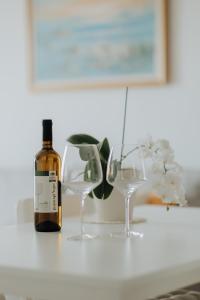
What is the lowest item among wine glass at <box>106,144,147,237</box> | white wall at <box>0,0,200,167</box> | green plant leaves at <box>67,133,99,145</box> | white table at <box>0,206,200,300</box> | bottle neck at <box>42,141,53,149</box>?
white table at <box>0,206,200,300</box>

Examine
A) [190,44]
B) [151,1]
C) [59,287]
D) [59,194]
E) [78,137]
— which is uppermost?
[151,1]

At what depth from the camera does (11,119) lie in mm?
3719

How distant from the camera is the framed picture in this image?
3168 mm

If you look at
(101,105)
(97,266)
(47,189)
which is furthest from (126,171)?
(101,105)

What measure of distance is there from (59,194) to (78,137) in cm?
33

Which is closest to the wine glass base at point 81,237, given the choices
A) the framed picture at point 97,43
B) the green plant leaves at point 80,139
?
the green plant leaves at point 80,139

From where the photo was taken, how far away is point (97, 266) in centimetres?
127

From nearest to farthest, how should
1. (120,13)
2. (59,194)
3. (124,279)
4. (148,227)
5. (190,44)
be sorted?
(124,279) → (59,194) → (148,227) → (190,44) → (120,13)

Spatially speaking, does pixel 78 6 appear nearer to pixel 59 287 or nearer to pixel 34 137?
pixel 34 137

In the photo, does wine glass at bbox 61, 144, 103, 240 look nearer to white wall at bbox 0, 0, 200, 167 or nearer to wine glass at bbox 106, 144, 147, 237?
wine glass at bbox 106, 144, 147, 237

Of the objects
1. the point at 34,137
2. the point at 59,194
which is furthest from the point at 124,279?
the point at 34,137

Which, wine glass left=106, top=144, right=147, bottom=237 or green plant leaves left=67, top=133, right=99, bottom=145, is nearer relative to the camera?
wine glass left=106, top=144, right=147, bottom=237

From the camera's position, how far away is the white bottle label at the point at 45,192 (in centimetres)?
175

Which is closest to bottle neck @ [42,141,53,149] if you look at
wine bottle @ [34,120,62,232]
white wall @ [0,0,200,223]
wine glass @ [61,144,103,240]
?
wine bottle @ [34,120,62,232]
